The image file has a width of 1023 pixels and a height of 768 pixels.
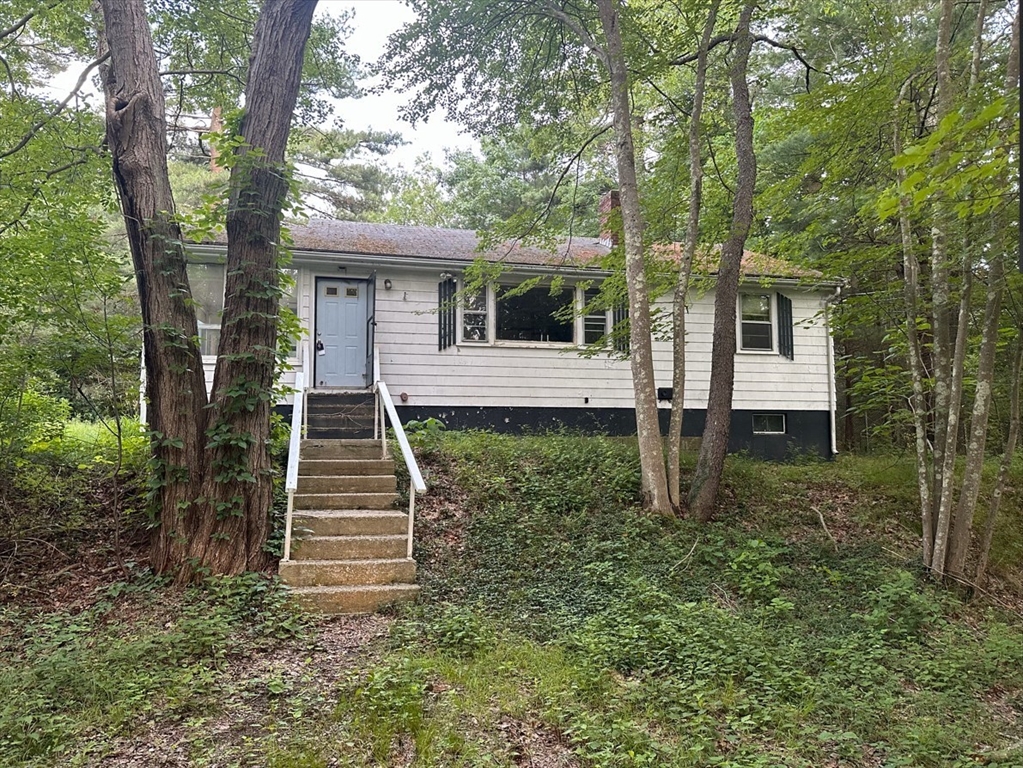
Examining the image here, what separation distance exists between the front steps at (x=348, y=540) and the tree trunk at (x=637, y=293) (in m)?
2.97

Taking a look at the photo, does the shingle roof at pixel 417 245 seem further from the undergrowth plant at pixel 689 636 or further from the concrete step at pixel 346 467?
the concrete step at pixel 346 467

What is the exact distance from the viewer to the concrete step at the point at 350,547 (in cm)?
580

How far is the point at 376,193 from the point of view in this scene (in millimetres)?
25266

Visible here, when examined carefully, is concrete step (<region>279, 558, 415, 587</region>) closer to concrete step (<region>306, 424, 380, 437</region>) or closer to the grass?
the grass

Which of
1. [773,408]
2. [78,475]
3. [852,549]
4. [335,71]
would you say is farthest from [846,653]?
Answer: [335,71]

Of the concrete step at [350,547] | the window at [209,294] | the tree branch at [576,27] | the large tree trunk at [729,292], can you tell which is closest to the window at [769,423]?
the large tree trunk at [729,292]

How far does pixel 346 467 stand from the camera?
7.29 metres

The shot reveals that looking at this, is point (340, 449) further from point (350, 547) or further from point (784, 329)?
point (784, 329)

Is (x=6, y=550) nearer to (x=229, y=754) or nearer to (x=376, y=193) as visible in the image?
(x=229, y=754)

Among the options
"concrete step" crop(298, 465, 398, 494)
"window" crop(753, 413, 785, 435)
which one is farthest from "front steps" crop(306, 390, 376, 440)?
"window" crop(753, 413, 785, 435)

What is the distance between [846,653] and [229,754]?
414 cm

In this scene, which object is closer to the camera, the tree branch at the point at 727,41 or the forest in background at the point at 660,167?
the forest in background at the point at 660,167

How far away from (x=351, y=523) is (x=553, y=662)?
259 cm

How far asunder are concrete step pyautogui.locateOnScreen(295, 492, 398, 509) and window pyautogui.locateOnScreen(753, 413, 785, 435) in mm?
8222
